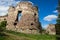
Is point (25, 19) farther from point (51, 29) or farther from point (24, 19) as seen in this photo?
point (51, 29)

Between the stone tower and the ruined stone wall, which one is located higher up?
the stone tower

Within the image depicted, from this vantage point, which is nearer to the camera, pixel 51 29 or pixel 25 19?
pixel 25 19

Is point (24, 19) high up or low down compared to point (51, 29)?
up

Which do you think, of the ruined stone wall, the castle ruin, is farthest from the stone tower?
the ruined stone wall

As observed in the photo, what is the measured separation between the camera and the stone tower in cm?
3900

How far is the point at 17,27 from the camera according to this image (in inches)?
1563

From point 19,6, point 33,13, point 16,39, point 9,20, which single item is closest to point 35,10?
point 33,13

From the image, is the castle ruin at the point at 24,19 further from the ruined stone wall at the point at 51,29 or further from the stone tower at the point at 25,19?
the ruined stone wall at the point at 51,29

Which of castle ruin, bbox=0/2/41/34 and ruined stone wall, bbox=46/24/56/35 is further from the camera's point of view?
ruined stone wall, bbox=46/24/56/35

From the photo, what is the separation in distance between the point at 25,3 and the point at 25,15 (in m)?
2.87

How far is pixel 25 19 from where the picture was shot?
39.6 m

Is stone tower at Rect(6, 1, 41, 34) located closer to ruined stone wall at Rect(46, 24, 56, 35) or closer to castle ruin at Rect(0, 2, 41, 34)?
castle ruin at Rect(0, 2, 41, 34)

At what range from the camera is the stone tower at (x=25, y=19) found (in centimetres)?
3900

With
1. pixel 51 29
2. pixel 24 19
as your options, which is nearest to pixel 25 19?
pixel 24 19
